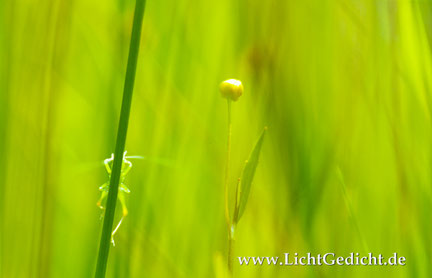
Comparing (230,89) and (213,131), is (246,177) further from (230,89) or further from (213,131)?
(213,131)

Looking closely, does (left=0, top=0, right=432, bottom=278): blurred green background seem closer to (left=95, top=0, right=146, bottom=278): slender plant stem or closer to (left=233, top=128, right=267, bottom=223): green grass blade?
(left=233, top=128, right=267, bottom=223): green grass blade

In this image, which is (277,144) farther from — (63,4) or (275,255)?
(63,4)

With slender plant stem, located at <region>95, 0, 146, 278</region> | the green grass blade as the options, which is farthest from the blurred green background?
slender plant stem, located at <region>95, 0, 146, 278</region>

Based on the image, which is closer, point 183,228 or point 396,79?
point 183,228

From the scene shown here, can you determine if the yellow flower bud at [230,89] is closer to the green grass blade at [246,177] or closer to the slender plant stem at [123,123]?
the green grass blade at [246,177]

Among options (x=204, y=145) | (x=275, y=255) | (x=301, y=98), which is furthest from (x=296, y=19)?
(x=275, y=255)

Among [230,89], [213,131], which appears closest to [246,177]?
[230,89]

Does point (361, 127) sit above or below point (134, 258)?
above

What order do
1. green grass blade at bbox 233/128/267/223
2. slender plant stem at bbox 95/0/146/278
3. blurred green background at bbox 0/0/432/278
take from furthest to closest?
blurred green background at bbox 0/0/432/278, green grass blade at bbox 233/128/267/223, slender plant stem at bbox 95/0/146/278
